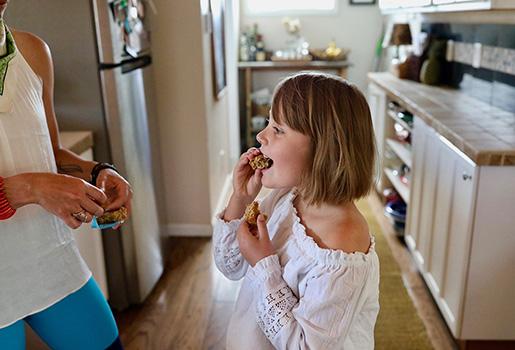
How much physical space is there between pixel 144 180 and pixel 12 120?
143 centimetres

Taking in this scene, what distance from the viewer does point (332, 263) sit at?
995mm

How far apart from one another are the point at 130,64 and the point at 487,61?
1.86m

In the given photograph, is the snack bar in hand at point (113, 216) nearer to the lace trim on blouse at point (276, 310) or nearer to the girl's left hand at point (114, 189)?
the girl's left hand at point (114, 189)

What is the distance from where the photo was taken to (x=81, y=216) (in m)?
1.02

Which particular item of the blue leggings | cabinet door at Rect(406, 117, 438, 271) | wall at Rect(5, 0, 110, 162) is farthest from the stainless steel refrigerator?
cabinet door at Rect(406, 117, 438, 271)

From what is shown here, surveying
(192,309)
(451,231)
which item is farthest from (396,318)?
(192,309)

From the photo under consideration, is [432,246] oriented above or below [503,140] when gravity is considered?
below

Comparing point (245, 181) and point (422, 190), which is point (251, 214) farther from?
point (422, 190)

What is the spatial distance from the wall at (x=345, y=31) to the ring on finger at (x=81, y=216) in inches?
170

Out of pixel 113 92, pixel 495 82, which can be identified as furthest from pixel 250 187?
pixel 495 82

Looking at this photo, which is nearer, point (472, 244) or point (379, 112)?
point (472, 244)

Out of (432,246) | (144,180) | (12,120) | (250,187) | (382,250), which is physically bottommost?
(382,250)

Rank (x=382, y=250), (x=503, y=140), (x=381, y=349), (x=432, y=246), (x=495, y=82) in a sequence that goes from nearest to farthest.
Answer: (x=503, y=140)
(x=381, y=349)
(x=432, y=246)
(x=495, y=82)
(x=382, y=250)

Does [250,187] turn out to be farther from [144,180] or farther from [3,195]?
[144,180]
